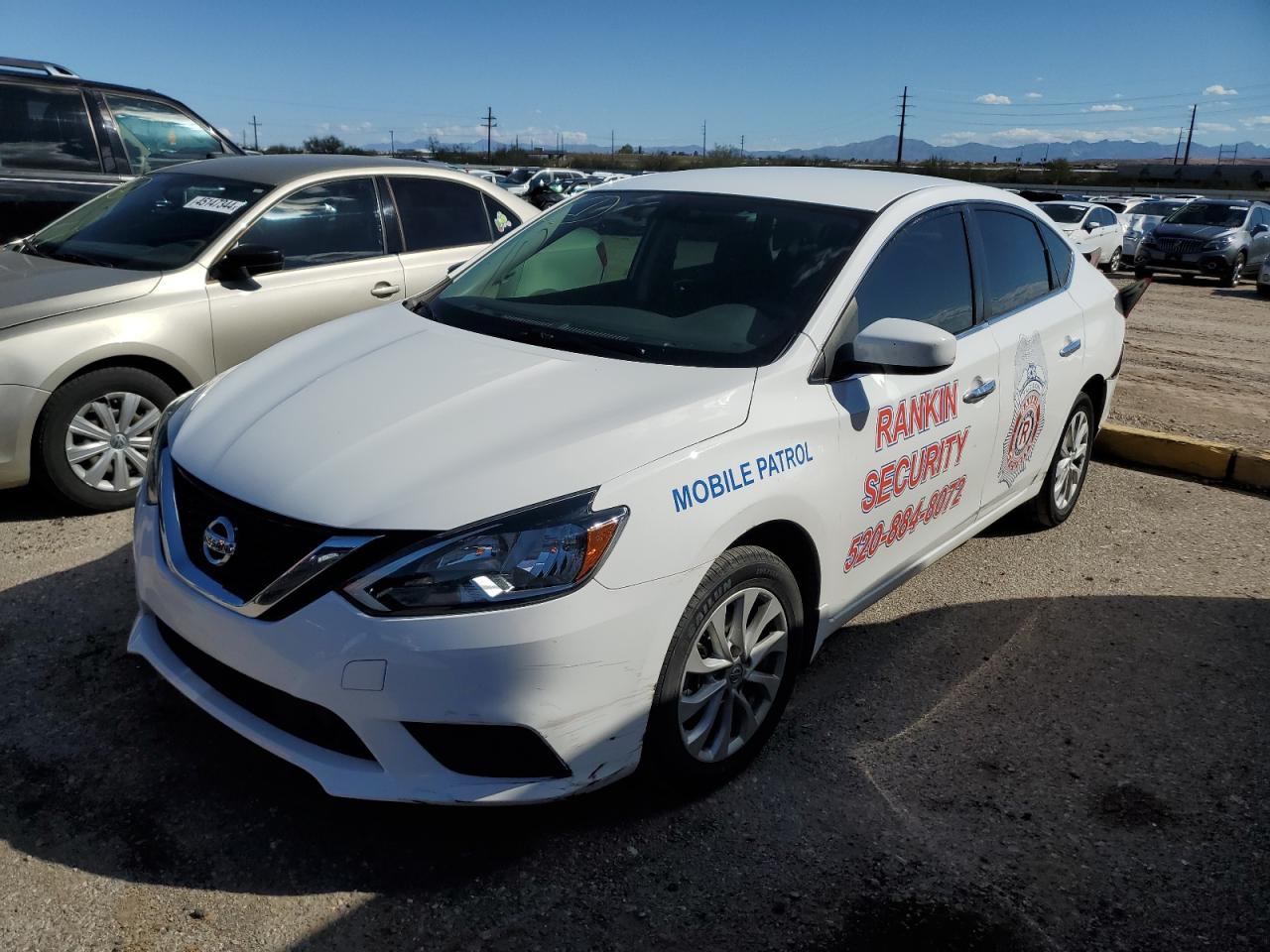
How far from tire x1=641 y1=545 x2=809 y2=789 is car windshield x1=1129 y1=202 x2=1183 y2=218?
24.9 m

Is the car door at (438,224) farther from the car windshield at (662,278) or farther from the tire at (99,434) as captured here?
the car windshield at (662,278)

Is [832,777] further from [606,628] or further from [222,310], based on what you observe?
[222,310]

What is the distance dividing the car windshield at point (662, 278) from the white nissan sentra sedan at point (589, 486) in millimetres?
14

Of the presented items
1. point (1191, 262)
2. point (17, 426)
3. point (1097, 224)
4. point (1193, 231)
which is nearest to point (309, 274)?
point (17, 426)

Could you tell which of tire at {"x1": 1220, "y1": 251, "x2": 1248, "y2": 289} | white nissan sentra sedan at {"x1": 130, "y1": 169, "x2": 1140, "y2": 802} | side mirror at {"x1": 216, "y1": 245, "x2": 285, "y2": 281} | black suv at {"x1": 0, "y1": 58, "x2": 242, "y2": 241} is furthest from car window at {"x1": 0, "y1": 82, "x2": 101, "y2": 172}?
tire at {"x1": 1220, "y1": 251, "x2": 1248, "y2": 289}

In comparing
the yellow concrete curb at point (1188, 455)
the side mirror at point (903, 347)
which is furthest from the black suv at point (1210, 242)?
the side mirror at point (903, 347)

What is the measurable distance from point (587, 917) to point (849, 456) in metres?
1.50

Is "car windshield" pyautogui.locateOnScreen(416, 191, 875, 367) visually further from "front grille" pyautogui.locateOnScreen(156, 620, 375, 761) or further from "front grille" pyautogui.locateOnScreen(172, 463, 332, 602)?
"front grille" pyautogui.locateOnScreen(156, 620, 375, 761)

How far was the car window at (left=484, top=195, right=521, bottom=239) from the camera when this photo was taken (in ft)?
21.1

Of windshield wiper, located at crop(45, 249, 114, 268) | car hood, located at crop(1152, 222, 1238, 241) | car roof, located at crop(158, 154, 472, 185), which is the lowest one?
car hood, located at crop(1152, 222, 1238, 241)

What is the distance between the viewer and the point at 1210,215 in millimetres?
19719

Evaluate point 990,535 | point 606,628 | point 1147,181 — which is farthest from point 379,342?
point 1147,181

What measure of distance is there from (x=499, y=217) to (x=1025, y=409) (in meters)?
3.68

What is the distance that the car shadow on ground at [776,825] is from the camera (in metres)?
2.47
